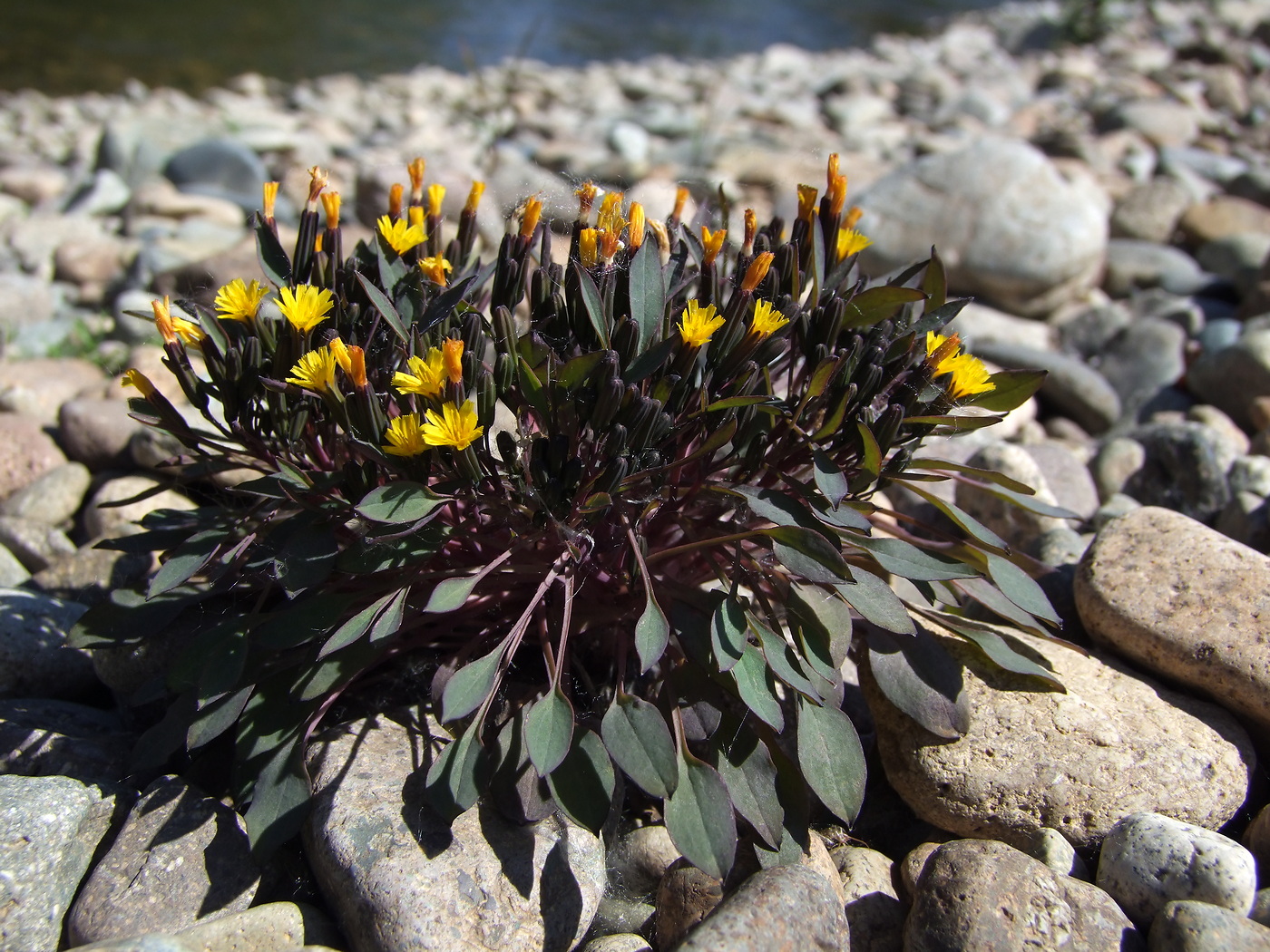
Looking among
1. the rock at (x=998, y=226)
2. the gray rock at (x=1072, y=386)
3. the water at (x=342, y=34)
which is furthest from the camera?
the water at (x=342, y=34)

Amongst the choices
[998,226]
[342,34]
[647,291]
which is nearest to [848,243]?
[647,291]

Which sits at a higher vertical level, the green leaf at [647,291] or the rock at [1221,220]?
the green leaf at [647,291]

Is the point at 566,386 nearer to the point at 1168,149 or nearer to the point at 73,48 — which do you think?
the point at 1168,149

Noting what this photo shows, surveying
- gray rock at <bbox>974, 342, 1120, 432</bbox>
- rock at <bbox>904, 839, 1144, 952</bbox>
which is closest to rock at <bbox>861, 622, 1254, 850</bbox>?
rock at <bbox>904, 839, 1144, 952</bbox>

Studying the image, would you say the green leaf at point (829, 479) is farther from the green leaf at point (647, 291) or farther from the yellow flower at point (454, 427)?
the yellow flower at point (454, 427)

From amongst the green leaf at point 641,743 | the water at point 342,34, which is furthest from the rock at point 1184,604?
the water at point 342,34

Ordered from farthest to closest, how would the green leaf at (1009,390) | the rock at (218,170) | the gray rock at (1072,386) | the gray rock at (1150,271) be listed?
1. the rock at (218,170)
2. the gray rock at (1150,271)
3. the gray rock at (1072,386)
4. the green leaf at (1009,390)

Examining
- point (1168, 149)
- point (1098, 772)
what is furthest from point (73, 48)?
point (1098, 772)

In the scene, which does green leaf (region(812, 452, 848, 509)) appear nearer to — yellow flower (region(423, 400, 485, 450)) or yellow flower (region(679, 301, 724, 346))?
yellow flower (region(679, 301, 724, 346))

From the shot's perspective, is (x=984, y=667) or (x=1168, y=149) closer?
(x=984, y=667)
